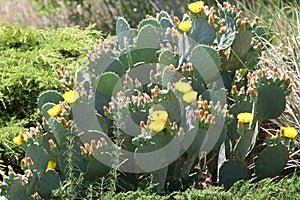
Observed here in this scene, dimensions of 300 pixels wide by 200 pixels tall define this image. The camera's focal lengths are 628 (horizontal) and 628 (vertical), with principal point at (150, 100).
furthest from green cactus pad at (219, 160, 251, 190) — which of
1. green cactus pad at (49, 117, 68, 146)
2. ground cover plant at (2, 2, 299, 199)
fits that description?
green cactus pad at (49, 117, 68, 146)

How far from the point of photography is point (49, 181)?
11.3ft

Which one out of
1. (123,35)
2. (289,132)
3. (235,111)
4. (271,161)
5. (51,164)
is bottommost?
(271,161)

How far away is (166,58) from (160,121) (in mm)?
537

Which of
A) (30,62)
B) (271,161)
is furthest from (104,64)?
(30,62)

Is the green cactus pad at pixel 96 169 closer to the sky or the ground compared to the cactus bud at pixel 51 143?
closer to the ground

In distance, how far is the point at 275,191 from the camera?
3.14 metres

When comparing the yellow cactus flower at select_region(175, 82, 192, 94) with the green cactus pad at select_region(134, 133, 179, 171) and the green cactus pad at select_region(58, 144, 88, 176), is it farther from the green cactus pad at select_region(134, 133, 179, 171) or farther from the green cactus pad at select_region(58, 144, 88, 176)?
the green cactus pad at select_region(58, 144, 88, 176)

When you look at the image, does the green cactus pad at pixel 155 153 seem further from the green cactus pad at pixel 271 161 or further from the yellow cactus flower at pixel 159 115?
the green cactus pad at pixel 271 161

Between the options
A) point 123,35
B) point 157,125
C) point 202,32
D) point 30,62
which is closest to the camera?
point 157,125

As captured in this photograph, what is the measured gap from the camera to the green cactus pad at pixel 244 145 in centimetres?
345

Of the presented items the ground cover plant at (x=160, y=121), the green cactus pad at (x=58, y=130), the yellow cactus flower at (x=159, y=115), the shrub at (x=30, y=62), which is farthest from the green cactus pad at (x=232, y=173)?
the shrub at (x=30, y=62)

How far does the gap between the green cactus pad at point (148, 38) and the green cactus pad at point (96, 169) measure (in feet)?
2.56

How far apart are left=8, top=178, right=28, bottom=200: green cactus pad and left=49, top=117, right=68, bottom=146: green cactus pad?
1.01 feet

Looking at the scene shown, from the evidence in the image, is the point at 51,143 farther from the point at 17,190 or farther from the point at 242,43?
the point at 242,43
